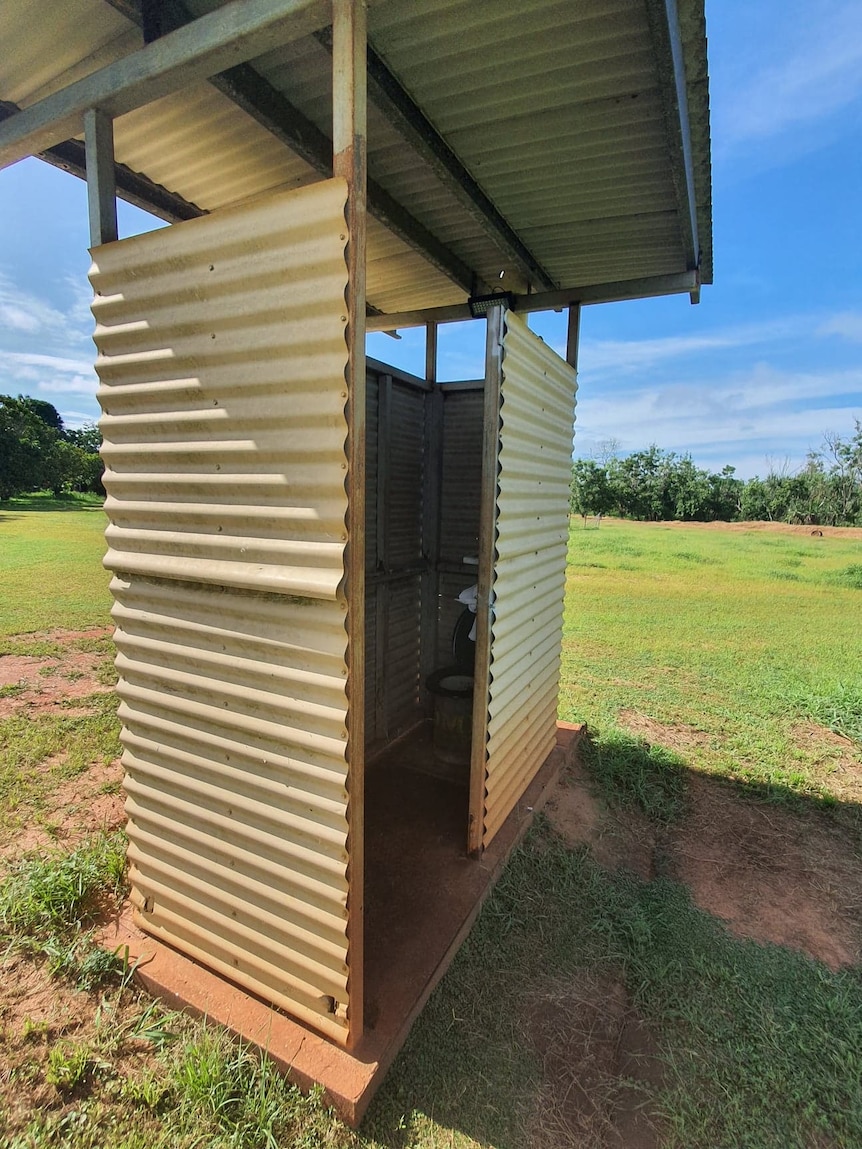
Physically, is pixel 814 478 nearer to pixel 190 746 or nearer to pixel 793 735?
pixel 793 735

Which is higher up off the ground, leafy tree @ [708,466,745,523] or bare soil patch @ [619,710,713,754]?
leafy tree @ [708,466,745,523]

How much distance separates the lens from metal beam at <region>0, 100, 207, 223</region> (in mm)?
2150

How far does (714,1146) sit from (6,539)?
16.7 m

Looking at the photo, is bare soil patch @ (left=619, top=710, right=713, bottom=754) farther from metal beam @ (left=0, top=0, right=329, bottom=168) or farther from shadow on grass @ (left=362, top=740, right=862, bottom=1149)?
metal beam @ (left=0, top=0, right=329, bottom=168)

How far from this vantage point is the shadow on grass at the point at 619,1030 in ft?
5.21

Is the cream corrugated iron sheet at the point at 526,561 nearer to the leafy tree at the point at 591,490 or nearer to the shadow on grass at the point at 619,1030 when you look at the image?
the shadow on grass at the point at 619,1030

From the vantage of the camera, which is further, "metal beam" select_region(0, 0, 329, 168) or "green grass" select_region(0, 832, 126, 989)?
"green grass" select_region(0, 832, 126, 989)

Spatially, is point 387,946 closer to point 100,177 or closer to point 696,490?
point 100,177

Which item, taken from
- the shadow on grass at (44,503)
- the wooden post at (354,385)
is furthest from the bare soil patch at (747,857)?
the shadow on grass at (44,503)

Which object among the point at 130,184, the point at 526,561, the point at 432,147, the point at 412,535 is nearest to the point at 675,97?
the point at 432,147

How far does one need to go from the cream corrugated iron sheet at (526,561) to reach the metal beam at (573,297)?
0.56 metres

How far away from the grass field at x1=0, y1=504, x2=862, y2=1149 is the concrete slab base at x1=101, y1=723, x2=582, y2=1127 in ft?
0.25

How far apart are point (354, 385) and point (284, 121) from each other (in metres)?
1.42

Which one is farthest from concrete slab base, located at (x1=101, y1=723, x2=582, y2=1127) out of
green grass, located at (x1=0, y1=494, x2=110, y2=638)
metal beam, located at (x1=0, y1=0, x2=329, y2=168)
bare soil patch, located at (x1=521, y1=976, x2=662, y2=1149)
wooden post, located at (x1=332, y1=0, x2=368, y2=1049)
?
green grass, located at (x1=0, y1=494, x2=110, y2=638)
